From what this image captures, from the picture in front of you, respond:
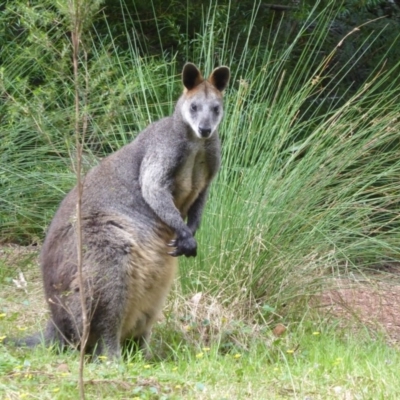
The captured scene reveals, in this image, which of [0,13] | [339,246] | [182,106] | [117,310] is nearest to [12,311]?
[117,310]

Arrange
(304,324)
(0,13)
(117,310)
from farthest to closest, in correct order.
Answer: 1. (0,13)
2. (304,324)
3. (117,310)

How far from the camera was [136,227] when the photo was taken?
6316 mm

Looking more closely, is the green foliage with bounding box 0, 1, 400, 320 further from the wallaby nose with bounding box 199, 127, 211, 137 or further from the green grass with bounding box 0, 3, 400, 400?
the wallaby nose with bounding box 199, 127, 211, 137

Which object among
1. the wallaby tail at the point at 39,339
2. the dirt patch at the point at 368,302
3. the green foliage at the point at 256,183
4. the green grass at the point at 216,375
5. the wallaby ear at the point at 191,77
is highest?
the wallaby ear at the point at 191,77

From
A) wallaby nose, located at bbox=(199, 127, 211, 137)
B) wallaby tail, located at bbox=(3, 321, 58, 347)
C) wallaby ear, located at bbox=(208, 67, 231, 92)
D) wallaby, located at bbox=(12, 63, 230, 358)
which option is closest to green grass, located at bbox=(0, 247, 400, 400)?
wallaby tail, located at bbox=(3, 321, 58, 347)

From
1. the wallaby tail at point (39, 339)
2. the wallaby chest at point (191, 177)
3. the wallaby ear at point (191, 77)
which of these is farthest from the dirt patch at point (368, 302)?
the wallaby tail at point (39, 339)

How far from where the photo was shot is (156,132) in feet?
21.6

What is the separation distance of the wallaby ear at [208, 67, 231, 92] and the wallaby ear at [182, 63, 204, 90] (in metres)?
0.08

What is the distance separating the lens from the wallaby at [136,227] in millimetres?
6062

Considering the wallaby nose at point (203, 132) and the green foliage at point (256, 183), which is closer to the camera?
the wallaby nose at point (203, 132)

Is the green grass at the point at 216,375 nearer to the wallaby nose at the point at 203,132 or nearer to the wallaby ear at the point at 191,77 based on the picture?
the wallaby nose at the point at 203,132

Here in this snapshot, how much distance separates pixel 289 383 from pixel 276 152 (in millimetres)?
2873

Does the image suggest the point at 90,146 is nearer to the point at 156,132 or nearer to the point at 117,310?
the point at 156,132

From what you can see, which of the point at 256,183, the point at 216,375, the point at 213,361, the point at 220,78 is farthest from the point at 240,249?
the point at 216,375
